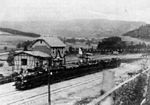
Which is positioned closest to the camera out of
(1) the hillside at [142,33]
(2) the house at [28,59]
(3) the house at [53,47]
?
(1) the hillside at [142,33]

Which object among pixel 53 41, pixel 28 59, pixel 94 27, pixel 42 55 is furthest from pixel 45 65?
pixel 94 27

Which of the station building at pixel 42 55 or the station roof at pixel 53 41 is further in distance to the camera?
the station roof at pixel 53 41

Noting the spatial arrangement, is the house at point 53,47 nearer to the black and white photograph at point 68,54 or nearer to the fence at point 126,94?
the black and white photograph at point 68,54

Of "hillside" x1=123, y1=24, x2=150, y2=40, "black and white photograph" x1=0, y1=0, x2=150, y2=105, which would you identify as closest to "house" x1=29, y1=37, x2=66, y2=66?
"black and white photograph" x1=0, y1=0, x2=150, y2=105

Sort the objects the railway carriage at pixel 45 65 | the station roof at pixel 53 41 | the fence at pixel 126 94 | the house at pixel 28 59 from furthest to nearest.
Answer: the station roof at pixel 53 41 → the house at pixel 28 59 → the railway carriage at pixel 45 65 → the fence at pixel 126 94

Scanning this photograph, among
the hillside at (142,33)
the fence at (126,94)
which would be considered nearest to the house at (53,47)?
the hillside at (142,33)

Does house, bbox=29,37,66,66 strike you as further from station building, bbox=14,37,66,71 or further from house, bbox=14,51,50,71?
house, bbox=14,51,50,71
